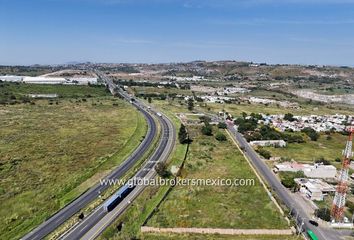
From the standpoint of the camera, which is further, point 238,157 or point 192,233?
point 238,157

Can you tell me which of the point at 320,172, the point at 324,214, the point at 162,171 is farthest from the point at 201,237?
the point at 320,172

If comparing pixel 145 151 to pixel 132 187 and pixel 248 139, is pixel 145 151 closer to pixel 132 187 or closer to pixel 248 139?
pixel 132 187

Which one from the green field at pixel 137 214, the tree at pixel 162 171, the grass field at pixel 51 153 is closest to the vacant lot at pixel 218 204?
the green field at pixel 137 214

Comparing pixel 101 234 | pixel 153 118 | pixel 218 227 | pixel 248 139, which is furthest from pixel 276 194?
pixel 153 118

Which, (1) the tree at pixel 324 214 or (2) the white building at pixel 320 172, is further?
(2) the white building at pixel 320 172

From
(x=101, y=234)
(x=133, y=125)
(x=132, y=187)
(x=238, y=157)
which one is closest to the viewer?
(x=101, y=234)

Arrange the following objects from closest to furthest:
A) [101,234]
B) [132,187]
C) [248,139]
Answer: [101,234] < [132,187] < [248,139]

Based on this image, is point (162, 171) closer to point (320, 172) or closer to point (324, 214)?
point (324, 214)

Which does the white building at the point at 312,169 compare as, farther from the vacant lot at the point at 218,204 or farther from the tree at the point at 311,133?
the tree at the point at 311,133
